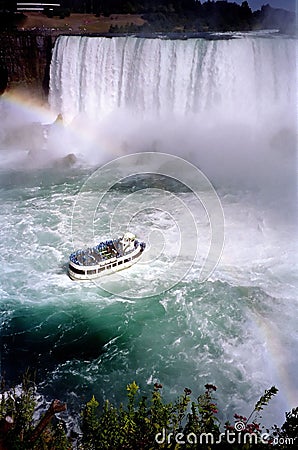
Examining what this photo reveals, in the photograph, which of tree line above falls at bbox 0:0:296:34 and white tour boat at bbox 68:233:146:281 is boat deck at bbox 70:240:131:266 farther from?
tree line above falls at bbox 0:0:296:34

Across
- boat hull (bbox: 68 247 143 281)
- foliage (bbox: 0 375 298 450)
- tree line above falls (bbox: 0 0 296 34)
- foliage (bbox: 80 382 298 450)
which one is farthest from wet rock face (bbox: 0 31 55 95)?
foliage (bbox: 80 382 298 450)

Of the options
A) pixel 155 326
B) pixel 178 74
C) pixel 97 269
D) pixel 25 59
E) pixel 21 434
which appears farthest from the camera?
pixel 25 59

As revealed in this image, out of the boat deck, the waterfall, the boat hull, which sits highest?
the waterfall

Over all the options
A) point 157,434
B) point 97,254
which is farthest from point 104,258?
point 157,434

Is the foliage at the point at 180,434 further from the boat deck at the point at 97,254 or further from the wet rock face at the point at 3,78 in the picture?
the wet rock face at the point at 3,78

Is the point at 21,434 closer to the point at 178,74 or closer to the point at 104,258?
the point at 104,258

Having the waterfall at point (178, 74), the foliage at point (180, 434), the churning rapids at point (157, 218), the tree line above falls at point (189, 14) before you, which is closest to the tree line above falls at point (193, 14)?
the tree line above falls at point (189, 14)
